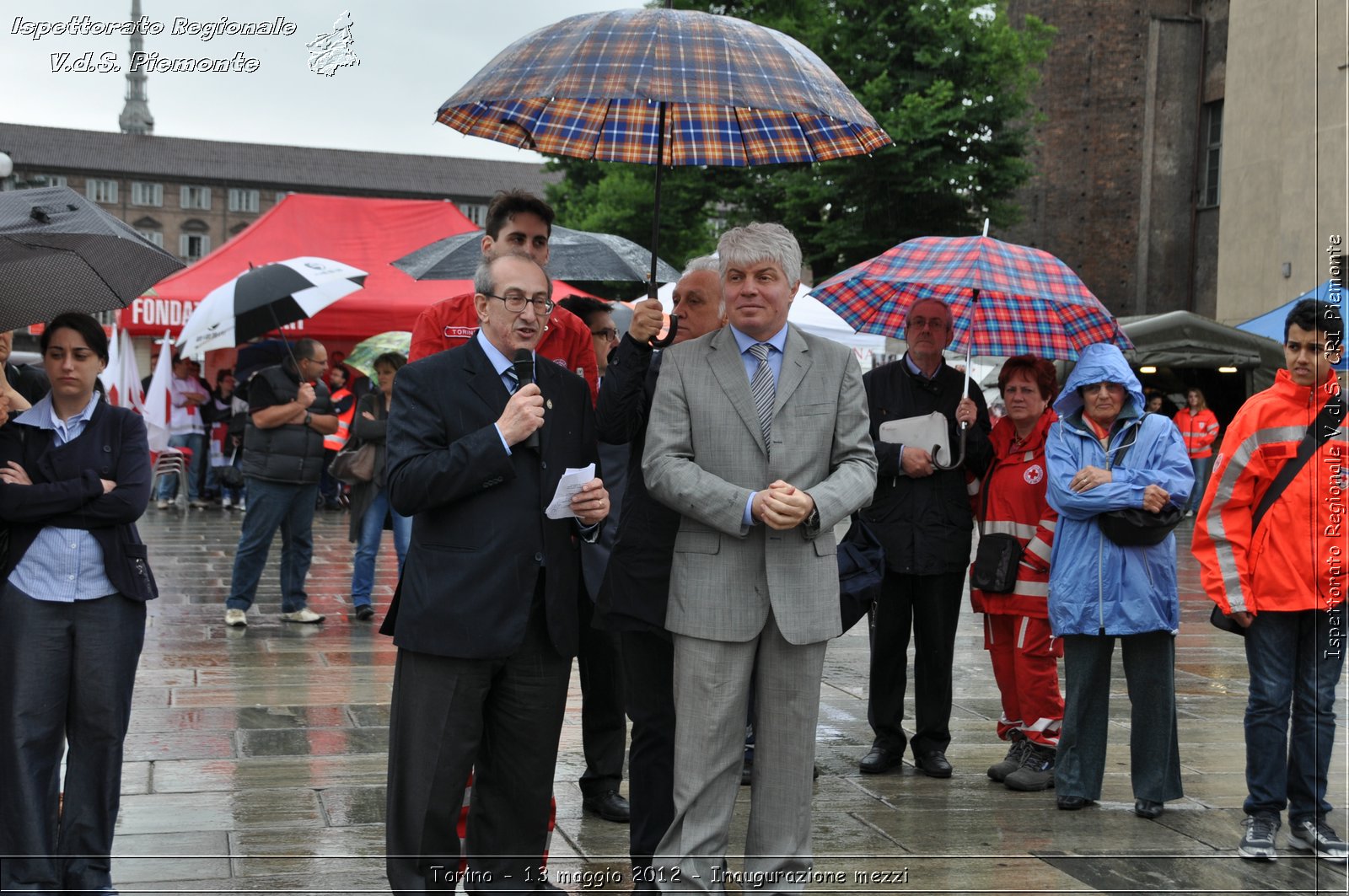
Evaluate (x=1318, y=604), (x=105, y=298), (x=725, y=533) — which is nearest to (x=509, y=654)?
(x=725, y=533)

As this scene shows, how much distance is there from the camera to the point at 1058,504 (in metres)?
5.72

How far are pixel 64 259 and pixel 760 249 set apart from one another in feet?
7.78

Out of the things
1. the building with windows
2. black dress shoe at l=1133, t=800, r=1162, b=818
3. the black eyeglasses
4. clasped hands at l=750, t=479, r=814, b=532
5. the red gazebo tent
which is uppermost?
the building with windows

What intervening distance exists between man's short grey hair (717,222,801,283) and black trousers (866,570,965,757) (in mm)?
2304

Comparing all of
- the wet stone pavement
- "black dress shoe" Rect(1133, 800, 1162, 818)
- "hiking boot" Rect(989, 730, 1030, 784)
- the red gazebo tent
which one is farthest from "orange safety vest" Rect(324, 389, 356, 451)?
"black dress shoe" Rect(1133, 800, 1162, 818)

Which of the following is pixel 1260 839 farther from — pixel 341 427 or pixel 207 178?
pixel 207 178

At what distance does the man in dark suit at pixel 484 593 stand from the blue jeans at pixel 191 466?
18.2 meters

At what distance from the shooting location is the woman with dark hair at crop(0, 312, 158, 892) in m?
4.14

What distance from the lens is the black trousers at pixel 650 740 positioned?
4.39 m

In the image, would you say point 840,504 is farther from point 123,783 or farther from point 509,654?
point 123,783

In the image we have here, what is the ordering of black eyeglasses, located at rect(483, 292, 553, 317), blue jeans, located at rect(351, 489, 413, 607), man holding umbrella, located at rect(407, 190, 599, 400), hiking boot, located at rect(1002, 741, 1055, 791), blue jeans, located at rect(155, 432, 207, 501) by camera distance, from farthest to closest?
blue jeans, located at rect(155, 432, 207, 501)
blue jeans, located at rect(351, 489, 413, 607)
hiking boot, located at rect(1002, 741, 1055, 791)
man holding umbrella, located at rect(407, 190, 599, 400)
black eyeglasses, located at rect(483, 292, 553, 317)

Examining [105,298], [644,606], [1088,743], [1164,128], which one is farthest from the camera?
[1164,128]

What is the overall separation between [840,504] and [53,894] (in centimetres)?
269

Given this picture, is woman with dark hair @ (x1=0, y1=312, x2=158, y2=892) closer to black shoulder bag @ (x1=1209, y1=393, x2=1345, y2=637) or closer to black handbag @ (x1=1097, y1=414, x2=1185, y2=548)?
black handbag @ (x1=1097, y1=414, x2=1185, y2=548)
